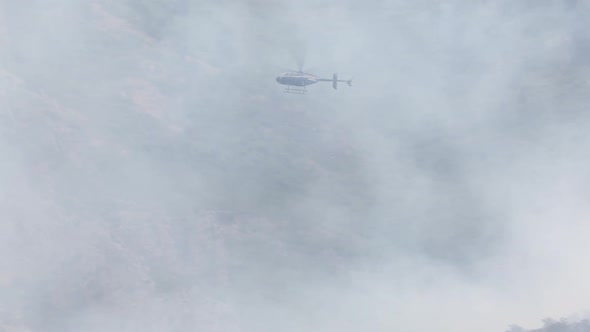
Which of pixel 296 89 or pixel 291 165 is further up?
pixel 296 89

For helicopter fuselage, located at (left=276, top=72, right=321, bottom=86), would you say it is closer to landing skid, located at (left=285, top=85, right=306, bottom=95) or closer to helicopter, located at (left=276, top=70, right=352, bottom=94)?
helicopter, located at (left=276, top=70, right=352, bottom=94)

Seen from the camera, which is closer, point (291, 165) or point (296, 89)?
point (291, 165)

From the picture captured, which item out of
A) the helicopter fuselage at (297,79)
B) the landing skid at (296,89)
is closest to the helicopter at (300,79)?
the helicopter fuselage at (297,79)

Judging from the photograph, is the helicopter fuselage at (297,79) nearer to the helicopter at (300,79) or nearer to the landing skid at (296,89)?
the helicopter at (300,79)

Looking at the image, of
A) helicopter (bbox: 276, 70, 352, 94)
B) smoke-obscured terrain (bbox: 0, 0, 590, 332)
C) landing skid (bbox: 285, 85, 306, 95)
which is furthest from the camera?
landing skid (bbox: 285, 85, 306, 95)

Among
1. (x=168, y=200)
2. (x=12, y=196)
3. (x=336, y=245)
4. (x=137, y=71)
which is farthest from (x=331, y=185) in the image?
(x=12, y=196)

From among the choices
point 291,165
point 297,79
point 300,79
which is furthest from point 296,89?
point 291,165

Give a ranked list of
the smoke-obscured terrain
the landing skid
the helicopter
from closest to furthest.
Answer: the smoke-obscured terrain
the helicopter
the landing skid

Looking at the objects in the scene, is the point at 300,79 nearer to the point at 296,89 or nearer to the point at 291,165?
the point at 296,89

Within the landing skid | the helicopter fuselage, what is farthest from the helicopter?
the landing skid
